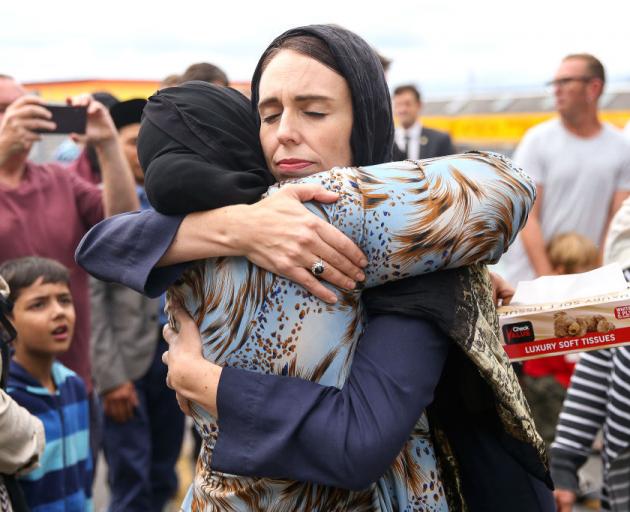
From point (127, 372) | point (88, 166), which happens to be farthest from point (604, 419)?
point (88, 166)

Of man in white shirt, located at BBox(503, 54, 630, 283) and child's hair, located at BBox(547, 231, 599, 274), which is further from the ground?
man in white shirt, located at BBox(503, 54, 630, 283)

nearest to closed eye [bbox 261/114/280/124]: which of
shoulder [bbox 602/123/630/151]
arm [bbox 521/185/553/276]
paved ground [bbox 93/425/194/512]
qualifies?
paved ground [bbox 93/425/194/512]

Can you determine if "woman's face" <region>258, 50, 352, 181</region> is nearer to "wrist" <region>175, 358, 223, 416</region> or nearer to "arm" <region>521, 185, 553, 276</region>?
"wrist" <region>175, 358, 223, 416</region>

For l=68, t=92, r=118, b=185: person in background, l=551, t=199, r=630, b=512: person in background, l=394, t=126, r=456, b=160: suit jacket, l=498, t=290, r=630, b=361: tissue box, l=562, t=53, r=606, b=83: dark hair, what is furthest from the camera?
l=394, t=126, r=456, b=160: suit jacket

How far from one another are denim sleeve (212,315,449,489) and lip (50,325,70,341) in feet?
6.78

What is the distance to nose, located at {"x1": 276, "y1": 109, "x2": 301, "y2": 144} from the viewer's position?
61.5 inches

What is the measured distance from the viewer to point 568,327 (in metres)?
1.68

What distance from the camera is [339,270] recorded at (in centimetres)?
143

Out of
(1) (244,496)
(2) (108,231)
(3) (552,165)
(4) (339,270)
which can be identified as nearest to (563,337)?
(4) (339,270)

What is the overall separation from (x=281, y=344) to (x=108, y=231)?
40 cm

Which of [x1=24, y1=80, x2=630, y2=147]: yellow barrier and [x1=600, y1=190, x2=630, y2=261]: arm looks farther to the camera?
[x1=24, y1=80, x2=630, y2=147]: yellow barrier

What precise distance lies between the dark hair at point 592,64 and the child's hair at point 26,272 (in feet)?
11.2

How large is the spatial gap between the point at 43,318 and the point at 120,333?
2.50ft

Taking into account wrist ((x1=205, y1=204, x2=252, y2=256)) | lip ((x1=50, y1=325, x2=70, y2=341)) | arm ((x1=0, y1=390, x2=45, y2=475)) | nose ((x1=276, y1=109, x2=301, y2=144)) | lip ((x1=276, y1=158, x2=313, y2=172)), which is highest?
nose ((x1=276, y1=109, x2=301, y2=144))
